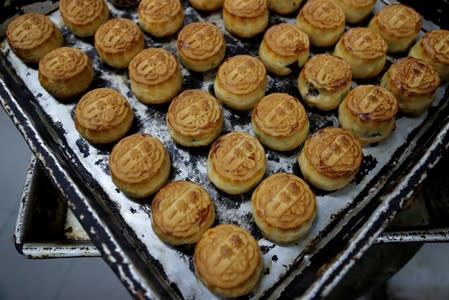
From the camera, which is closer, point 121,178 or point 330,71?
point 121,178

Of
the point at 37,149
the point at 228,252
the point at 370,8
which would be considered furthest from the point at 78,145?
the point at 370,8

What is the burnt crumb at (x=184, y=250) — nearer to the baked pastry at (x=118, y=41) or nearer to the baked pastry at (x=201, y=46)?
the baked pastry at (x=201, y=46)

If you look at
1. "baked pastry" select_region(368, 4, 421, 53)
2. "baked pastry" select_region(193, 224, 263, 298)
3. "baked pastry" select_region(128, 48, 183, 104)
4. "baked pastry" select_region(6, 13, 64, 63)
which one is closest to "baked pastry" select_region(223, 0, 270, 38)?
"baked pastry" select_region(128, 48, 183, 104)

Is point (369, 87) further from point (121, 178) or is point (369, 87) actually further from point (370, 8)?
point (121, 178)

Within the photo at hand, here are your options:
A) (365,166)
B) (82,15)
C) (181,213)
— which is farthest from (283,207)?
(82,15)

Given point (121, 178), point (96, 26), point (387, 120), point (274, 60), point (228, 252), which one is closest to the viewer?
point (228, 252)

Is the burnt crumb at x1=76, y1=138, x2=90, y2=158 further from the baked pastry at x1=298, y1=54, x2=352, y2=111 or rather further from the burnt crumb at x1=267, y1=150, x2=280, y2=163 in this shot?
the baked pastry at x1=298, y1=54, x2=352, y2=111

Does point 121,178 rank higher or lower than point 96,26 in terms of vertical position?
lower
